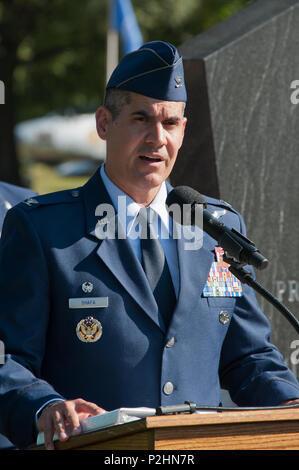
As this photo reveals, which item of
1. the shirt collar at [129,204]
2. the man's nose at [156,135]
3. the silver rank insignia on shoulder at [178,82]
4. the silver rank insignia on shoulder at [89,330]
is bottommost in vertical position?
the silver rank insignia on shoulder at [89,330]

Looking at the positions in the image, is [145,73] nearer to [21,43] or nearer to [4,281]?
[4,281]

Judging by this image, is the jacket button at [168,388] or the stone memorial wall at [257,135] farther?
the stone memorial wall at [257,135]

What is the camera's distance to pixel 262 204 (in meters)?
4.25

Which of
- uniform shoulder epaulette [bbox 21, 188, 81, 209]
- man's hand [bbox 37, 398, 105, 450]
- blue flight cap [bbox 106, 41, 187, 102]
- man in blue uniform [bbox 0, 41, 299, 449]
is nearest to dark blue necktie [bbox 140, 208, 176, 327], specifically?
man in blue uniform [bbox 0, 41, 299, 449]

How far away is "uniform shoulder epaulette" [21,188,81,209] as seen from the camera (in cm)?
296

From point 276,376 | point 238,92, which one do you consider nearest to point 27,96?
point 238,92

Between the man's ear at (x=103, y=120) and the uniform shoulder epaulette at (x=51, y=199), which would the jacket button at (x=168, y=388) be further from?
the man's ear at (x=103, y=120)

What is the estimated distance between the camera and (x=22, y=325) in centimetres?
270

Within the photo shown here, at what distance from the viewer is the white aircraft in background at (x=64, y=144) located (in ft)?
107

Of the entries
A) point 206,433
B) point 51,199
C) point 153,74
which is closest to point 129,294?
point 51,199

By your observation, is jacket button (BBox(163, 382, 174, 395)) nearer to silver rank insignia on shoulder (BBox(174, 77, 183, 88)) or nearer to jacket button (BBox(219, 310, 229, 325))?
jacket button (BBox(219, 310, 229, 325))

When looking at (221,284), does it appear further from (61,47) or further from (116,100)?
(61,47)

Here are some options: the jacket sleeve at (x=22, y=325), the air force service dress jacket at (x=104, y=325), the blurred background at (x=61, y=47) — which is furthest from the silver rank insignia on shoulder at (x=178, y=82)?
the blurred background at (x=61, y=47)

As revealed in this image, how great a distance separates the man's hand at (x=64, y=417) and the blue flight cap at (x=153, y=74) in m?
1.07
